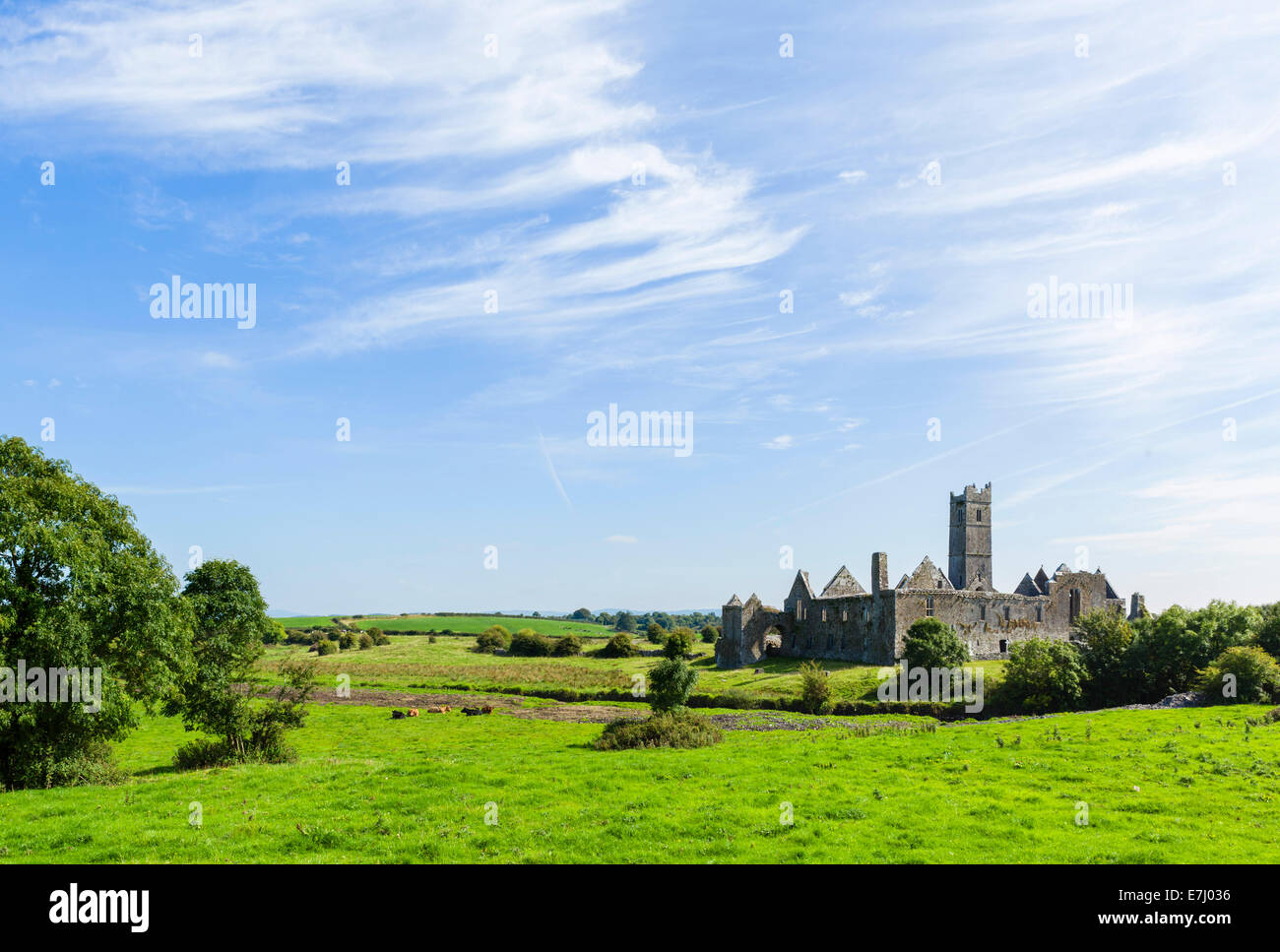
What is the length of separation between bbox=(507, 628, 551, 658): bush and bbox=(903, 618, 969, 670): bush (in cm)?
→ 6279

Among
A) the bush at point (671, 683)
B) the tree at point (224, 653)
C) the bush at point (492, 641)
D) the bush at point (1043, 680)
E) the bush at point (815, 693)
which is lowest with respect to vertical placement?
the bush at point (492, 641)

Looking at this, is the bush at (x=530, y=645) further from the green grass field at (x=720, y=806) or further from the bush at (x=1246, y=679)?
the green grass field at (x=720, y=806)

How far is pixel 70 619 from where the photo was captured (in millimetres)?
27688

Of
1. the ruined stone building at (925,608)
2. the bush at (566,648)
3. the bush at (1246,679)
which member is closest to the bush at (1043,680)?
the bush at (1246,679)

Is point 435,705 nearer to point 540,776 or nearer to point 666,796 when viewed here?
point 540,776

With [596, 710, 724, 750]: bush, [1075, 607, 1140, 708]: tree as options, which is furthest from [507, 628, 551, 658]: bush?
[596, 710, 724, 750]: bush

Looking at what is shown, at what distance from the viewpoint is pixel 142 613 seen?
29594 mm

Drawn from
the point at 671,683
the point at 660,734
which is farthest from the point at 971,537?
the point at 660,734

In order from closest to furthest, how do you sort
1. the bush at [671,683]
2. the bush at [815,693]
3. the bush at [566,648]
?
1. the bush at [671,683]
2. the bush at [815,693]
3. the bush at [566,648]

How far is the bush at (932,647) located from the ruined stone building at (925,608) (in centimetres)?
432

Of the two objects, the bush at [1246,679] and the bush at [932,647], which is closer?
the bush at [1246,679]

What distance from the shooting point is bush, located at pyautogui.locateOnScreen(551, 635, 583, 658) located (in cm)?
12243

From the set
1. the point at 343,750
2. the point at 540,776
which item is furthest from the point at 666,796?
the point at 343,750

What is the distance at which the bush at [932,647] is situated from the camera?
70944 mm
